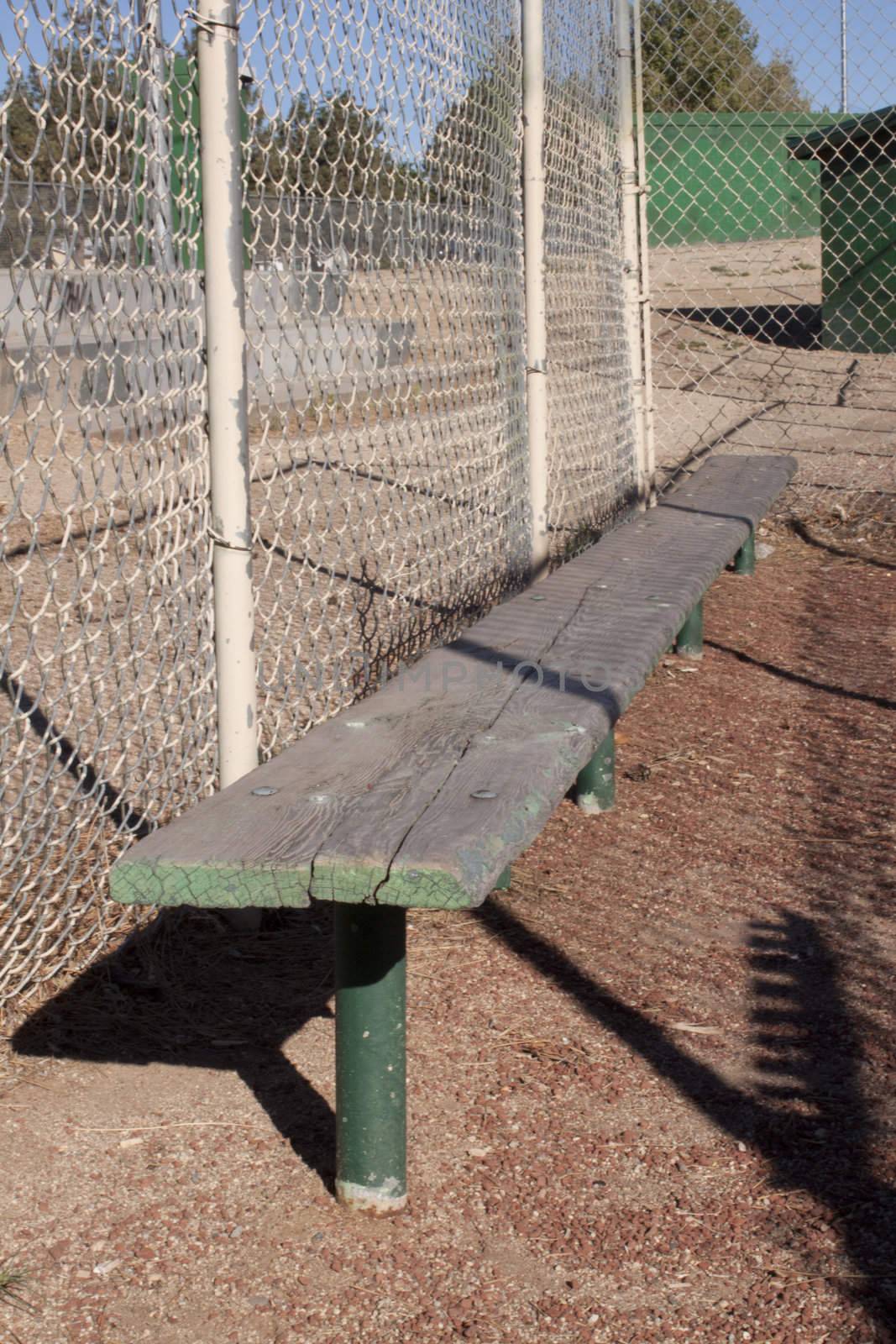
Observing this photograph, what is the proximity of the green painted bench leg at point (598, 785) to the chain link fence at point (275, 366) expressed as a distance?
2.12ft

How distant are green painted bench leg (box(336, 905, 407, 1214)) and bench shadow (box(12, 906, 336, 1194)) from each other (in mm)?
Result: 117

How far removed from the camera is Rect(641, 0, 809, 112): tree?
8.27 m

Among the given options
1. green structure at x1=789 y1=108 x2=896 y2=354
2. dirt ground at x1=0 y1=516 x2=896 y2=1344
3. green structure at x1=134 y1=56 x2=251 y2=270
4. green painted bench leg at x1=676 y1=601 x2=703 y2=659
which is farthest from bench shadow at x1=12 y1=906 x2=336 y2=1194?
green structure at x1=789 y1=108 x2=896 y2=354

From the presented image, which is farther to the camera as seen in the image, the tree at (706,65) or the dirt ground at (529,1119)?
the tree at (706,65)

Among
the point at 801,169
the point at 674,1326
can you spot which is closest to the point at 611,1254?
the point at 674,1326

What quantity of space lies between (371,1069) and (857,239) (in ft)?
43.9

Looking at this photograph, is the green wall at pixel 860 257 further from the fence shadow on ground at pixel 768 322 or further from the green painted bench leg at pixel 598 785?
the green painted bench leg at pixel 598 785

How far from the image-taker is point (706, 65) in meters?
21.2

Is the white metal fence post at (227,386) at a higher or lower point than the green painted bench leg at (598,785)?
higher

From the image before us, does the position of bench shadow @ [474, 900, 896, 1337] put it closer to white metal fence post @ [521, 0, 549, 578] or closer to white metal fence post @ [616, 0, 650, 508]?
white metal fence post @ [521, 0, 549, 578]

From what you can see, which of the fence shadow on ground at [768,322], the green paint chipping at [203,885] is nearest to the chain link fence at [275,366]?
the green paint chipping at [203,885]

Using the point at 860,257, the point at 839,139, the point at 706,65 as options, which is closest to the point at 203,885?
the point at 839,139

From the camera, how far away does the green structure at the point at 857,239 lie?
13594mm

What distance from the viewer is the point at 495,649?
316 cm
